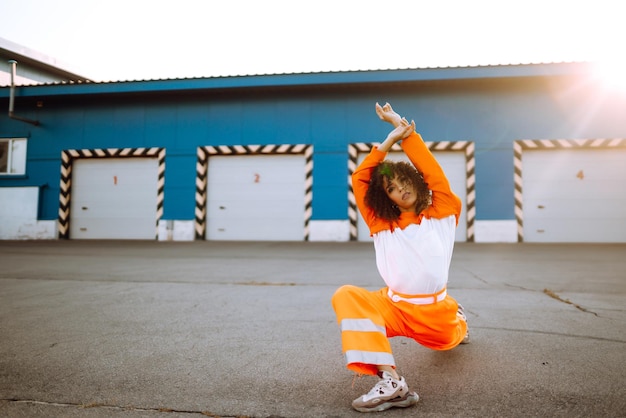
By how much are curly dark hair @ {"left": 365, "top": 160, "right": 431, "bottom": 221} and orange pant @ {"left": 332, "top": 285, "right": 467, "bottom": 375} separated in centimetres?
41

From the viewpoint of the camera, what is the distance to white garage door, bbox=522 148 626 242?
10320 millimetres

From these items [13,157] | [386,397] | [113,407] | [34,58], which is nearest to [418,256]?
[386,397]

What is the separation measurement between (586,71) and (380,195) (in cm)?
1132

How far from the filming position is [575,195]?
10469 millimetres

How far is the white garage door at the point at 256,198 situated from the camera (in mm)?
11422

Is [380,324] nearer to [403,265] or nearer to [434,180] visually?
[403,265]

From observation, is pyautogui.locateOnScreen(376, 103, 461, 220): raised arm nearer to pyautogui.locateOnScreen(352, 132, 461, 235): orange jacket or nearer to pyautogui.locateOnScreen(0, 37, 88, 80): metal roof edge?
pyautogui.locateOnScreen(352, 132, 461, 235): orange jacket

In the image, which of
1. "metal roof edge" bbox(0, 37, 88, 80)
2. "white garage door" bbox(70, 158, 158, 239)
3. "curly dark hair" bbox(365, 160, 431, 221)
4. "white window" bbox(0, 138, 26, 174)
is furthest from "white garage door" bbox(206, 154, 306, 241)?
"metal roof edge" bbox(0, 37, 88, 80)

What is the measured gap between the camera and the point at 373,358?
5.32ft

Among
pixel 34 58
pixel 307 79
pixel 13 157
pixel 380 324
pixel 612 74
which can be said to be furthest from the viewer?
pixel 34 58

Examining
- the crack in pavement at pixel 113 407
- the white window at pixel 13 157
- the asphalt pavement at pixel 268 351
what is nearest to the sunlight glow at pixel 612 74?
the asphalt pavement at pixel 268 351

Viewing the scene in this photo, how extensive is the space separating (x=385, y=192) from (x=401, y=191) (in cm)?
9

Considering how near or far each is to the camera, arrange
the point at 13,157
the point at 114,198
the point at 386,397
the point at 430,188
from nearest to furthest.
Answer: the point at 386,397 < the point at 430,188 < the point at 114,198 < the point at 13,157

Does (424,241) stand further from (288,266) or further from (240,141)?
(240,141)
